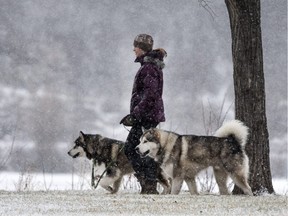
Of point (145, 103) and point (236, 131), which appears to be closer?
point (145, 103)

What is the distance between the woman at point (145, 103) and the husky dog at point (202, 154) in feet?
0.56

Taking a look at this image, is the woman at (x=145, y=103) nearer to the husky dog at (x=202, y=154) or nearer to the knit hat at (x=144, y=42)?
the knit hat at (x=144, y=42)

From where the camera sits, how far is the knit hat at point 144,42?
30.8ft

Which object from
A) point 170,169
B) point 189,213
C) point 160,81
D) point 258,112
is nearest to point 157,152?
point 170,169

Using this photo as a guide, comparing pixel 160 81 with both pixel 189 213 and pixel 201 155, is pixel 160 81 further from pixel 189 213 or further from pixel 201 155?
pixel 189 213

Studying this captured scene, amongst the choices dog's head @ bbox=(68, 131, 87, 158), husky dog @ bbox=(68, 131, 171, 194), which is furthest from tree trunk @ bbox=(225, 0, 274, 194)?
dog's head @ bbox=(68, 131, 87, 158)

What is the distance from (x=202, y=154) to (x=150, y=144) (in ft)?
2.95

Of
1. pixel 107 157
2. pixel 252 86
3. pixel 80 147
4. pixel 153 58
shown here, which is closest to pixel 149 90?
pixel 153 58

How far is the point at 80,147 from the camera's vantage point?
11.3 m

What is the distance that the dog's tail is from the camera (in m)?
9.60

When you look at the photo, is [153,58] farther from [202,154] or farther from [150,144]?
[202,154]

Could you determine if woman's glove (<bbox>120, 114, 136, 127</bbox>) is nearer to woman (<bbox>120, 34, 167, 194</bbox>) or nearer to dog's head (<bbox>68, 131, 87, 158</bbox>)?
woman (<bbox>120, 34, 167, 194</bbox>)

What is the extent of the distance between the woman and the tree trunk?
1737 millimetres

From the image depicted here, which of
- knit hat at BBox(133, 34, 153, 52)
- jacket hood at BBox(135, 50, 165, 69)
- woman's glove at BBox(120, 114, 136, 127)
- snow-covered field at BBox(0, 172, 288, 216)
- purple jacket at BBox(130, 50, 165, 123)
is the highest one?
knit hat at BBox(133, 34, 153, 52)
